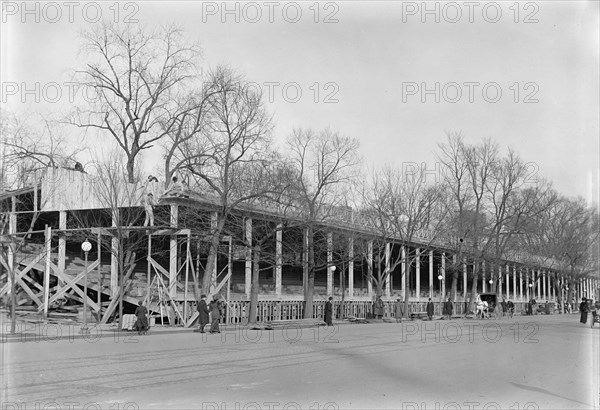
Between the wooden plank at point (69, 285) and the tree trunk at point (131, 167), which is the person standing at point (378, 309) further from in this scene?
the wooden plank at point (69, 285)

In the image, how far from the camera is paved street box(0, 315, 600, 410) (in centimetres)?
1062

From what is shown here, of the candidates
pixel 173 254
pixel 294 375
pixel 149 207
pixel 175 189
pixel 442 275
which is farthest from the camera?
pixel 442 275

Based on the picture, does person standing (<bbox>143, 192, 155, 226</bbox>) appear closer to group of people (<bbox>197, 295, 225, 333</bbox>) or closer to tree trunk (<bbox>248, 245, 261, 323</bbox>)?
group of people (<bbox>197, 295, 225, 333</bbox>)

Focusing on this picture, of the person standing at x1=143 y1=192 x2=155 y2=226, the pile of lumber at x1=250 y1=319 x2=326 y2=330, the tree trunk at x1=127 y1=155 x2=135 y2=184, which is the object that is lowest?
the pile of lumber at x1=250 y1=319 x2=326 y2=330

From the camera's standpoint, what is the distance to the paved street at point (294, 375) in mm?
10617

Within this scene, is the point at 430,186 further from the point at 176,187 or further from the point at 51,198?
the point at 51,198

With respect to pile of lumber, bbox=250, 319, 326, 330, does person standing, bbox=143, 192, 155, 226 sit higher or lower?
higher

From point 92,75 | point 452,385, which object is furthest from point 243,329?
point 92,75

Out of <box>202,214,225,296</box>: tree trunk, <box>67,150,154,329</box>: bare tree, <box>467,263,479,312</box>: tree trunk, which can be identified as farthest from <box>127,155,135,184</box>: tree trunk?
<box>467,263,479,312</box>: tree trunk

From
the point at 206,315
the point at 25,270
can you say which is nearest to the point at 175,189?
the point at 206,315

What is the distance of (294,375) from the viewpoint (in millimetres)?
13578

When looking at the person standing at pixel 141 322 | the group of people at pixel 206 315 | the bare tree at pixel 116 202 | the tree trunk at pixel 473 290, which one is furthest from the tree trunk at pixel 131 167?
the tree trunk at pixel 473 290

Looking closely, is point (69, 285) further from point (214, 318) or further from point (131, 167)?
point (131, 167)

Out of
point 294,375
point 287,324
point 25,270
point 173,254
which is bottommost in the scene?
point 287,324
